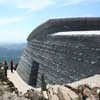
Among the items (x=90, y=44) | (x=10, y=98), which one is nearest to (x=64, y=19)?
(x=90, y=44)

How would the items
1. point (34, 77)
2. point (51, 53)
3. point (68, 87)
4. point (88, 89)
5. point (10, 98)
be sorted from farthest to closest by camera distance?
point (34, 77), point (51, 53), point (10, 98), point (68, 87), point (88, 89)

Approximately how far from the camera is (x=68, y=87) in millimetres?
10484

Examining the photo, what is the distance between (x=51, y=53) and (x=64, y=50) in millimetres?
2140

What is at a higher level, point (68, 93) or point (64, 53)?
point (64, 53)

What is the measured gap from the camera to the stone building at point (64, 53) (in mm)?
13406

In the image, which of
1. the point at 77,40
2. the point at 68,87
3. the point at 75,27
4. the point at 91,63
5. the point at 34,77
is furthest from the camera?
the point at 34,77

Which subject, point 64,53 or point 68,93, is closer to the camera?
point 68,93

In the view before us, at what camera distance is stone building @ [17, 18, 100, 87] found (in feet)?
44.0

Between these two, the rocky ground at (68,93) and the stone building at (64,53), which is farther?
the stone building at (64,53)

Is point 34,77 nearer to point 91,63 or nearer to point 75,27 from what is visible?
point 75,27

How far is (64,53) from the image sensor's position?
15.9m

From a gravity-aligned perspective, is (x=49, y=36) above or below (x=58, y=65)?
above

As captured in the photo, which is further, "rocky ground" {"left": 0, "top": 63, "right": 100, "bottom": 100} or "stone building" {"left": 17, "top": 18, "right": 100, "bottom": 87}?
"stone building" {"left": 17, "top": 18, "right": 100, "bottom": 87}

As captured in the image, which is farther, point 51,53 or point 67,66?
point 51,53
